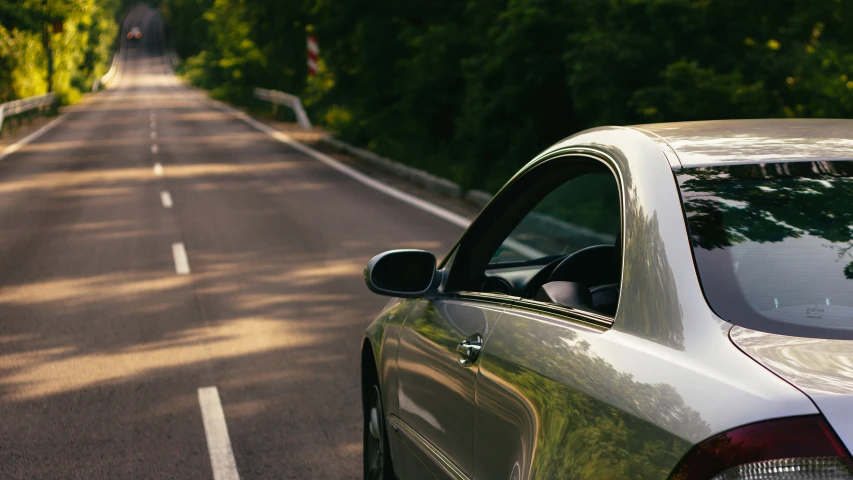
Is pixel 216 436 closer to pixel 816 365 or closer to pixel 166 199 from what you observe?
pixel 816 365

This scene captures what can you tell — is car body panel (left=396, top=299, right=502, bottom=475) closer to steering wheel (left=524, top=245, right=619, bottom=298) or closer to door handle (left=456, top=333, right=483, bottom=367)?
door handle (left=456, top=333, right=483, bottom=367)

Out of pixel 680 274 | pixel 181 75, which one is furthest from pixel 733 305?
pixel 181 75

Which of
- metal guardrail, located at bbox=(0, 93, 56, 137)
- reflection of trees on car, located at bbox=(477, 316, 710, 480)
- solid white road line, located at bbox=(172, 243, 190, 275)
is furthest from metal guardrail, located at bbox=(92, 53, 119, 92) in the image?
reflection of trees on car, located at bbox=(477, 316, 710, 480)

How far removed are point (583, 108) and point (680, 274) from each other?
12.9 meters

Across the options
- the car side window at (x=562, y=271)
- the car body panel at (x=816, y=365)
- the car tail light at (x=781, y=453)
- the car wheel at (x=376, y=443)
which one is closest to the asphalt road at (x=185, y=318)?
the car wheel at (x=376, y=443)

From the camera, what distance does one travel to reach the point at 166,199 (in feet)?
59.6

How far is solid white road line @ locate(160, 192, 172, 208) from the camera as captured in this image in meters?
17.4

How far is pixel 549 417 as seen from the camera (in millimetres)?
2611

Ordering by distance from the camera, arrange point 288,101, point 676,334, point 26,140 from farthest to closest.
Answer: point 288,101
point 26,140
point 676,334

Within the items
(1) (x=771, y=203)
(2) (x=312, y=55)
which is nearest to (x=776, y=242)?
(1) (x=771, y=203)

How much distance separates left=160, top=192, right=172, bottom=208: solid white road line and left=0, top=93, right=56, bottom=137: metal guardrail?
18406 millimetres

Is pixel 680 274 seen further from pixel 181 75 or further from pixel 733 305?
pixel 181 75

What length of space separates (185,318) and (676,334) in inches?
293

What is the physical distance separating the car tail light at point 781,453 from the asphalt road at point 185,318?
3.65 metres
